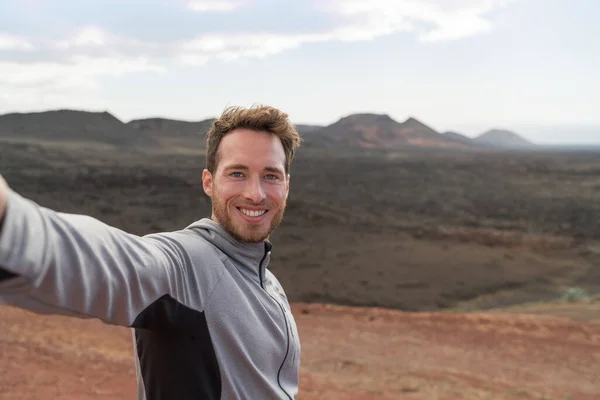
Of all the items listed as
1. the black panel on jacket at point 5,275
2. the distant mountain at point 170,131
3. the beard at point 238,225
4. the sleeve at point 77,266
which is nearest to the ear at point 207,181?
the beard at point 238,225

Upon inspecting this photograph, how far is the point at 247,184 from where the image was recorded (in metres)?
1.62

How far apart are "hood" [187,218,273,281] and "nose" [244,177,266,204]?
0.12m

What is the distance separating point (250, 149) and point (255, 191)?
0.40 feet

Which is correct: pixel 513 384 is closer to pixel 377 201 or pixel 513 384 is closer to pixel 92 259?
pixel 92 259

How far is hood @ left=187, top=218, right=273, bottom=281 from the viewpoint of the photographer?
1537 mm

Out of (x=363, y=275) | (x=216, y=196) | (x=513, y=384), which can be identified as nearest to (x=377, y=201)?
(x=363, y=275)

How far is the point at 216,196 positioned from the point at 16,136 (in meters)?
64.9

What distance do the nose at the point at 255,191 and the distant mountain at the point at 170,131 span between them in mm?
67372

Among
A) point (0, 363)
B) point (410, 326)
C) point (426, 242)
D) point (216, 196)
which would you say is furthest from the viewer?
point (426, 242)

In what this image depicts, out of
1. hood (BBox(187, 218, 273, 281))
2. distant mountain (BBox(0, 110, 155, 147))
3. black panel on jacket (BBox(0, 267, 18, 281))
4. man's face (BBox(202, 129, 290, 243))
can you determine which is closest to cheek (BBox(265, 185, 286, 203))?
man's face (BBox(202, 129, 290, 243))

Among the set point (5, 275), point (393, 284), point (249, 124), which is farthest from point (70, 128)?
point (5, 275)

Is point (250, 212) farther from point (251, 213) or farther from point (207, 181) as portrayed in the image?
point (207, 181)

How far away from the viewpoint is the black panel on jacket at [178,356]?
1303mm

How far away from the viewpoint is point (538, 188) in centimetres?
4141
